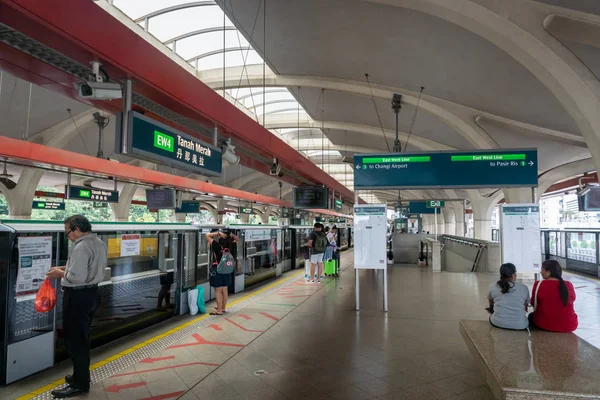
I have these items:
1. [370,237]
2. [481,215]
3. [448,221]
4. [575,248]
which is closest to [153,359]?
[370,237]

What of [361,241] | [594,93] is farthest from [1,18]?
[594,93]

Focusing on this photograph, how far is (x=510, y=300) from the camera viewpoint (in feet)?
13.9

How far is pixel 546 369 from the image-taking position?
3.12m

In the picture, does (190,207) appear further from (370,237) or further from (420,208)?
(370,237)

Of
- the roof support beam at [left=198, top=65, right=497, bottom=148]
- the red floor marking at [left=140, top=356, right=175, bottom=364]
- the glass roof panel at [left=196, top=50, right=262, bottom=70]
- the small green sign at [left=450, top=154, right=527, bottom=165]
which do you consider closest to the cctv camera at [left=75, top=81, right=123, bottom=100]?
the red floor marking at [left=140, top=356, right=175, bottom=364]

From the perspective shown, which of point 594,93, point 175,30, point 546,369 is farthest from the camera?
point 175,30

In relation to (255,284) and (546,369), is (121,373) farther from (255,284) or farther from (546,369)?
(255,284)

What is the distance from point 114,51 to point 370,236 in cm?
546

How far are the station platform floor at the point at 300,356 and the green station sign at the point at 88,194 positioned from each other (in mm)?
7131

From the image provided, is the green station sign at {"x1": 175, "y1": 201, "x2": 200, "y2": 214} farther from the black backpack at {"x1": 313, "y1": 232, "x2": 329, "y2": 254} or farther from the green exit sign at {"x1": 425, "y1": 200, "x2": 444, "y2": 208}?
the green exit sign at {"x1": 425, "y1": 200, "x2": 444, "y2": 208}

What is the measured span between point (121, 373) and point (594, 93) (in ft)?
25.6

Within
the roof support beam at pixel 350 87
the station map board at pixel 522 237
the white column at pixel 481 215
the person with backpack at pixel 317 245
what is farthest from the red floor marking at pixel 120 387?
the white column at pixel 481 215

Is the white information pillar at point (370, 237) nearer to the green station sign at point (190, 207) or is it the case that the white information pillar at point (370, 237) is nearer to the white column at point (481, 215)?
the green station sign at point (190, 207)

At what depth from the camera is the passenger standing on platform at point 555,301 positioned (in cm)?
405
